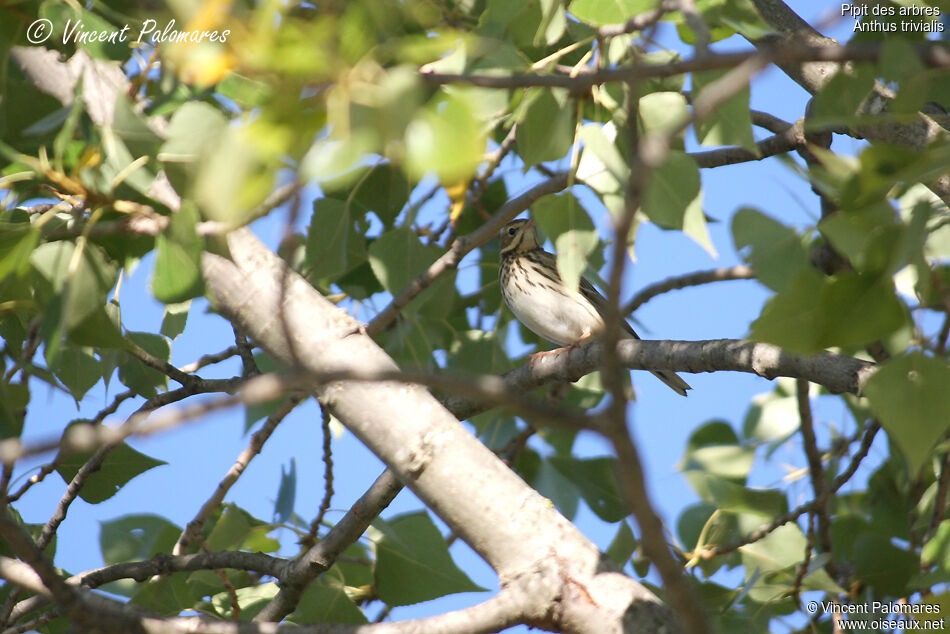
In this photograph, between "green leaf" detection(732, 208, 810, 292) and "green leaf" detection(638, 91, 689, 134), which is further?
"green leaf" detection(638, 91, 689, 134)

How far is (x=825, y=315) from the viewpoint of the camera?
133 centimetres

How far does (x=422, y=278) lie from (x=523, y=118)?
84 centimetres

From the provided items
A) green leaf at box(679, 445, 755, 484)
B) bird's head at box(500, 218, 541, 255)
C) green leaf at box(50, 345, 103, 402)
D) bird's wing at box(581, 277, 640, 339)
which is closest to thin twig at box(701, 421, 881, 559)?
green leaf at box(679, 445, 755, 484)

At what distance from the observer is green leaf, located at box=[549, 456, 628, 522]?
9.82 feet

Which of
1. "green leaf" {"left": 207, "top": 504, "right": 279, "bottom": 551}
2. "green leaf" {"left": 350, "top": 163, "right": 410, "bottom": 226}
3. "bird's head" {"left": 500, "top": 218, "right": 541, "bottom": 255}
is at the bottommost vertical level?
"green leaf" {"left": 207, "top": 504, "right": 279, "bottom": 551}

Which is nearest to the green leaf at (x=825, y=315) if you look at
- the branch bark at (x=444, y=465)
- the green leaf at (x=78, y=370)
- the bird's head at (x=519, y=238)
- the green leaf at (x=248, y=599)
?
the branch bark at (x=444, y=465)

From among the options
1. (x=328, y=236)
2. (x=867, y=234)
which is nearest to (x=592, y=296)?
(x=328, y=236)

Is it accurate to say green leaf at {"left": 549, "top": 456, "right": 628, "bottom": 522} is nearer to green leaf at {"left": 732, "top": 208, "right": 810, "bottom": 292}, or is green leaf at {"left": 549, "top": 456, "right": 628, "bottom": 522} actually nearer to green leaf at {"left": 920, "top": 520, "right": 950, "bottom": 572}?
green leaf at {"left": 920, "top": 520, "right": 950, "bottom": 572}

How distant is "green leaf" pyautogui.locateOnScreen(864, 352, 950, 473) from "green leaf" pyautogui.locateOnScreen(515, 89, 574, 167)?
726 mm

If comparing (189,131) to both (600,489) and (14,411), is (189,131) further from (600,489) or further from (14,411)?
(600,489)

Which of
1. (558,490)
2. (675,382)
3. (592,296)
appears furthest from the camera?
(592,296)

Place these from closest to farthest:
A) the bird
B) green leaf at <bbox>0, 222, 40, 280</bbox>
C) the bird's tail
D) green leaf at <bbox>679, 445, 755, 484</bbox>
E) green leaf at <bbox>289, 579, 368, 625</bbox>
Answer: green leaf at <bbox>0, 222, 40, 280</bbox> → green leaf at <bbox>289, 579, 368, 625</bbox> → green leaf at <bbox>679, 445, 755, 484</bbox> → the bird's tail → the bird

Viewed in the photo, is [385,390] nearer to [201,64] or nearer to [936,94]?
[201,64]

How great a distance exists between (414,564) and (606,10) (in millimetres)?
1491
